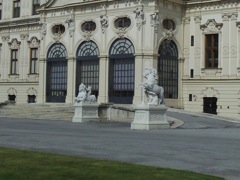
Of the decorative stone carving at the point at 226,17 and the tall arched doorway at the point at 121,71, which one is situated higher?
the decorative stone carving at the point at 226,17

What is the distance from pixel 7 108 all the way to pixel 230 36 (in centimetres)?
2039

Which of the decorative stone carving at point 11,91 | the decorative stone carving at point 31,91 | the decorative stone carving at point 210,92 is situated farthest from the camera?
the decorative stone carving at point 11,91

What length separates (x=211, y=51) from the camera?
3978cm

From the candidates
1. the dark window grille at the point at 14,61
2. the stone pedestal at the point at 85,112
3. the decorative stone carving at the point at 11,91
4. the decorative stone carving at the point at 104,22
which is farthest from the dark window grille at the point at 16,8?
the stone pedestal at the point at 85,112

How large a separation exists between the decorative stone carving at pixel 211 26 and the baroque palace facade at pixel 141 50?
8cm

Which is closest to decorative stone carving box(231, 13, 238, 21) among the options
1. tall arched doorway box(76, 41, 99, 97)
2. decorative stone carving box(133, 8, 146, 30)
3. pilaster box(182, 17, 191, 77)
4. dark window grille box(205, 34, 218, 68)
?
dark window grille box(205, 34, 218, 68)

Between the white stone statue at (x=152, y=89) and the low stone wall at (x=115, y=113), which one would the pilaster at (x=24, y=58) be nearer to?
the low stone wall at (x=115, y=113)

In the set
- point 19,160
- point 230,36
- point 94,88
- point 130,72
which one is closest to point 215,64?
point 230,36

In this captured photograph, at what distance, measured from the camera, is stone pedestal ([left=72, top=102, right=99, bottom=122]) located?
32.1m

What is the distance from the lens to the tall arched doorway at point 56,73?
4459 cm

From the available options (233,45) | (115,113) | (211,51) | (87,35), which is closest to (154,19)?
(211,51)

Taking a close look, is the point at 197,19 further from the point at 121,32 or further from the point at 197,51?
the point at 121,32

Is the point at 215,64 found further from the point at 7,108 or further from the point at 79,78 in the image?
the point at 7,108

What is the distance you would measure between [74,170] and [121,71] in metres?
31.4
